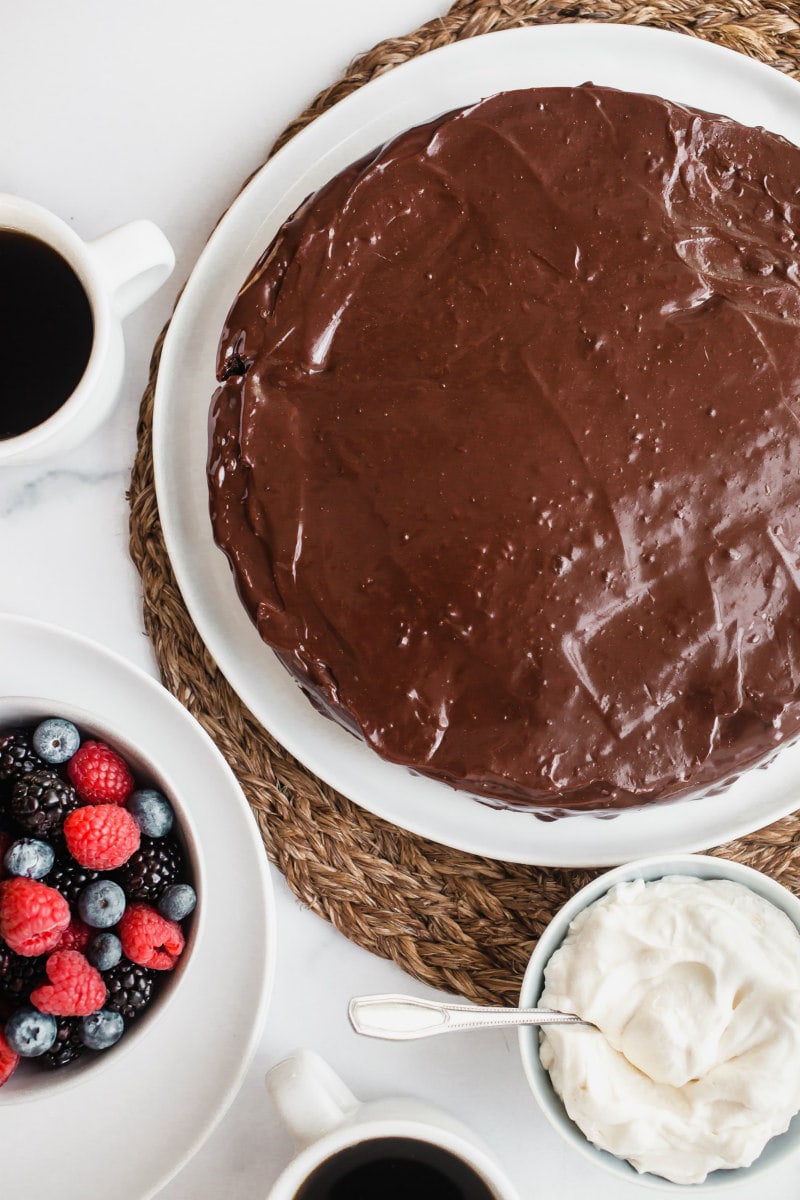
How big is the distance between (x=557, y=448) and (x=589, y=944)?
2.43ft

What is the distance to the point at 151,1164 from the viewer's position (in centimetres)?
174

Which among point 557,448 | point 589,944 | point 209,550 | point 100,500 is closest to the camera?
point 557,448

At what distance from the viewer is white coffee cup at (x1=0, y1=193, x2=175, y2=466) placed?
5.10ft

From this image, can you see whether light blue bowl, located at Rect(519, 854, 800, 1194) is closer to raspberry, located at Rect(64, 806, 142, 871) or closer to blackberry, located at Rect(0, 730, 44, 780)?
raspberry, located at Rect(64, 806, 142, 871)

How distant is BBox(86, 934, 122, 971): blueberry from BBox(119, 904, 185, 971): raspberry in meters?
0.02

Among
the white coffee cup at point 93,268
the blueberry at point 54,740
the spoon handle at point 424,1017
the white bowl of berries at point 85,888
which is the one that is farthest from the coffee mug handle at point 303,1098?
the white coffee cup at point 93,268

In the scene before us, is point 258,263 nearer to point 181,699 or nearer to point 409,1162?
point 181,699

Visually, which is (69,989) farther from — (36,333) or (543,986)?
(36,333)

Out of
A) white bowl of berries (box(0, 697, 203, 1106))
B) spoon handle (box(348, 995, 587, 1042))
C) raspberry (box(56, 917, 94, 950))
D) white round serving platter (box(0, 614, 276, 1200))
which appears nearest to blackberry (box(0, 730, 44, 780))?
white bowl of berries (box(0, 697, 203, 1106))

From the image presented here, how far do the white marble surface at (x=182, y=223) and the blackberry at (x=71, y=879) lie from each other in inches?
16.1

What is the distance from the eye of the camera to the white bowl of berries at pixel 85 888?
1476 mm

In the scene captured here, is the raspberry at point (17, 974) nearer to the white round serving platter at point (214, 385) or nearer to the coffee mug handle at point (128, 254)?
the white round serving platter at point (214, 385)

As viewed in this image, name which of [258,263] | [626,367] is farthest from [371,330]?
[626,367]

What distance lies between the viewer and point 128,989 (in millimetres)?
1520
